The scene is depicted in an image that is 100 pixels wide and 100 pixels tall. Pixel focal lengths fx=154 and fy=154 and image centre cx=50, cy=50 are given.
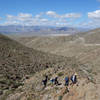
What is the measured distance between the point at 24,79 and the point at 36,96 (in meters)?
9.00

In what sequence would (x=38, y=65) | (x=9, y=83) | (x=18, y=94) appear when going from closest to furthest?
(x=18, y=94)
(x=9, y=83)
(x=38, y=65)

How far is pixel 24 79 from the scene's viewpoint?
23.7 m

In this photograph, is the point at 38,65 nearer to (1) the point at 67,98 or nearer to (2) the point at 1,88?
(2) the point at 1,88

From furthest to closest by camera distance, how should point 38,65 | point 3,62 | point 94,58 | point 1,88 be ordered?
point 94,58
point 38,65
point 3,62
point 1,88

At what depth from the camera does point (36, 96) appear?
49.4 feet

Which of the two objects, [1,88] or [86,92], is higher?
[86,92]

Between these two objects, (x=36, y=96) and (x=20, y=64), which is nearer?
(x=36, y=96)

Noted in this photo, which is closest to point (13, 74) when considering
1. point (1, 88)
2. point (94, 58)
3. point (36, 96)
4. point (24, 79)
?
point (24, 79)

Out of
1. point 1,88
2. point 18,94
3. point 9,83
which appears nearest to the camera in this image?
point 18,94

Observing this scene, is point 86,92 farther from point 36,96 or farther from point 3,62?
point 3,62

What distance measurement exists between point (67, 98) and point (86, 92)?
67.1 inches

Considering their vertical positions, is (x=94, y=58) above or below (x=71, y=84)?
below

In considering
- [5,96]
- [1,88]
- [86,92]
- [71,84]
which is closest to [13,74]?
[1,88]

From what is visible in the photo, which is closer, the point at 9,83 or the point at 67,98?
the point at 67,98
